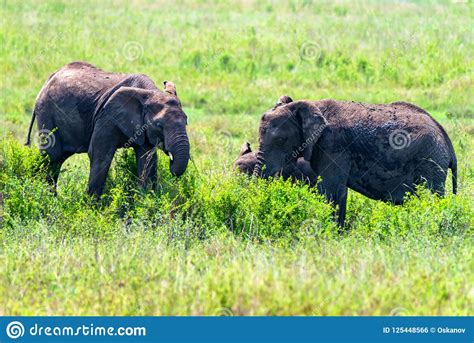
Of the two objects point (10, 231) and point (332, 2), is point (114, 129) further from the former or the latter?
point (332, 2)

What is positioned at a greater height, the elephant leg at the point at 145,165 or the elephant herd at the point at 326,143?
the elephant herd at the point at 326,143

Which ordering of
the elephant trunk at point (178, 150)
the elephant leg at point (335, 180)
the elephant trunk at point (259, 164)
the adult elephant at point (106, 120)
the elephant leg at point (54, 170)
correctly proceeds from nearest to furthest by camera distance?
the elephant trunk at point (178, 150)
the adult elephant at point (106, 120)
the elephant leg at point (335, 180)
the elephant trunk at point (259, 164)
the elephant leg at point (54, 170)

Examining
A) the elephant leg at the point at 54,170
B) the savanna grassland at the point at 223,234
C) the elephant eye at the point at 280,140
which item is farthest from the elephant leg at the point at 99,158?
the elephant eye at the point at 280,140

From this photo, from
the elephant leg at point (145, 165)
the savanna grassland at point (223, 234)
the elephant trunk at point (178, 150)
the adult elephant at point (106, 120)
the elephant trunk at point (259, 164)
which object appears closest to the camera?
the savanna grassland at point (223, 234)

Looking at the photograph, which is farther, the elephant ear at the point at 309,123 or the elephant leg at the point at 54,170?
the elephant leg at the point at 54,170

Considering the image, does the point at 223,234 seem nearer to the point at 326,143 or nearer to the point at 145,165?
the point at 145,165

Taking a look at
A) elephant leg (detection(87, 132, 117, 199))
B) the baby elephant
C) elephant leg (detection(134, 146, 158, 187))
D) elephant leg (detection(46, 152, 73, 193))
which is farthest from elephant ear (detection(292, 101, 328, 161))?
elephant leg (detection(46, 152, 73, 193))

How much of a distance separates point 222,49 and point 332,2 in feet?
40.3

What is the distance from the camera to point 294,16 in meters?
33.0

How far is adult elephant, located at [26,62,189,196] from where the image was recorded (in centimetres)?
1179

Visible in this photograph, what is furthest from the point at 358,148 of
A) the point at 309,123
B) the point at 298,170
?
the point at 298,170

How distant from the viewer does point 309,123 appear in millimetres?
12141

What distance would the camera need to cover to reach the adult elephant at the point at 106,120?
464 inches

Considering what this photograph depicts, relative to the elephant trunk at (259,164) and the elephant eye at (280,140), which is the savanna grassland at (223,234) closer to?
the elephant trunk at (259,164)
